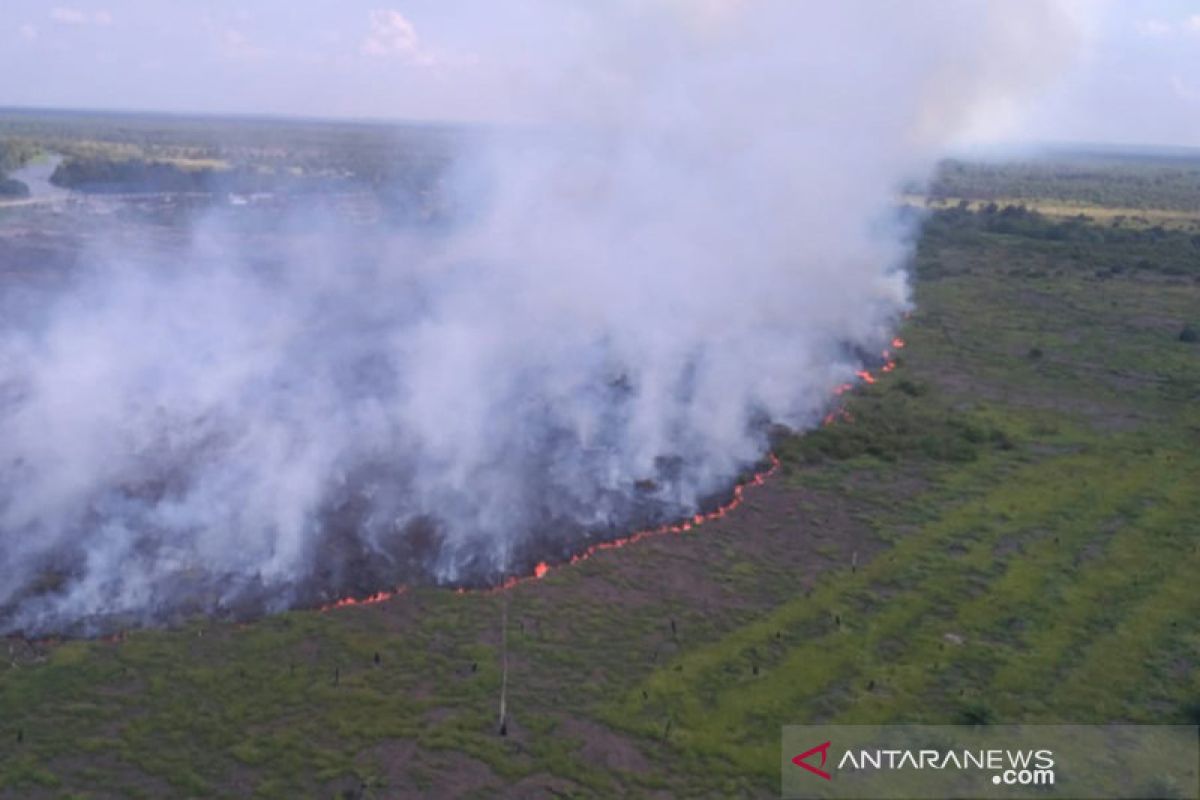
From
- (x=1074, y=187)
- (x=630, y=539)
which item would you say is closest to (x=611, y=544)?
(x=630, y=539)

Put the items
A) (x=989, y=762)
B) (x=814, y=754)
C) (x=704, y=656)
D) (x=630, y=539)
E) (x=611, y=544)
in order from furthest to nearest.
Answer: (x=630, y=539), (x=611, y=544), (x=704, y=656), (x=814, y=754), (x=989, y=762)

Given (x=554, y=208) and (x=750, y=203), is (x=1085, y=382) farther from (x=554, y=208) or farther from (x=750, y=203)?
(x=554, y=208)

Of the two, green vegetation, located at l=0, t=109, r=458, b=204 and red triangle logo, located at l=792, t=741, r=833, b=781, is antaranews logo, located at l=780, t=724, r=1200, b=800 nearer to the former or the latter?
red triangle logo, located at l=792, t=741, r=833, b=781

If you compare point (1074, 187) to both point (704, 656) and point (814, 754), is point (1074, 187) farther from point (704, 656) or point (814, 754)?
point (814, 754)

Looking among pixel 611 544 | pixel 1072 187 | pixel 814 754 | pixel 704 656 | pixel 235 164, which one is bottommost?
pixel 814 754

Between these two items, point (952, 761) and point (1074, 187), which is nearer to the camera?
point (952, 761)
